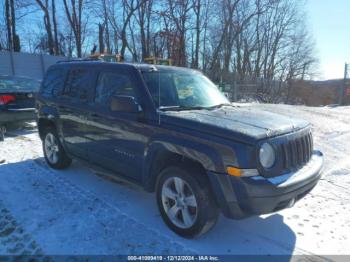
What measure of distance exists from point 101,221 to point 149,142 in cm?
114

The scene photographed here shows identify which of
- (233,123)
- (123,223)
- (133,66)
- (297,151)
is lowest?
(123,223)

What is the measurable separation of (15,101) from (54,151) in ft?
11.5

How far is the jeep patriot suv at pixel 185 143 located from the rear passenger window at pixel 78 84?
2 cm

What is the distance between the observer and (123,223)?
371cm

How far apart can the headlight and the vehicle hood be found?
0.34 feet

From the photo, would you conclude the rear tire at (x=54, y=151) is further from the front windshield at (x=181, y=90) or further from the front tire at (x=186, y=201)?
the front tire at (x=186, y=201)

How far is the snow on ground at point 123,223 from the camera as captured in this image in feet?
10.7

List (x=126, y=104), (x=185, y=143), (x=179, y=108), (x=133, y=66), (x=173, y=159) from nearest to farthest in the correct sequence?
(x=185, y=143) → (x=173, y=159) → (x=126, y=104) → (x=179, y=108) → (x=133, y=66)

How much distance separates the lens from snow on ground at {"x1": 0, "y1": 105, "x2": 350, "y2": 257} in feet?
10.7

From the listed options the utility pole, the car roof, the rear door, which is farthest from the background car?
the utility pole

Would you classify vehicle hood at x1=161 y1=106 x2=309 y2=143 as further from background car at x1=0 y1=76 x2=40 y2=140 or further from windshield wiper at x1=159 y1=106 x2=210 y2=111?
background car at x1=0 y1=76 x2=40 y2=140

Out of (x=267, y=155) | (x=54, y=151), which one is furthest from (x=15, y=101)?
(x=267, y=155)

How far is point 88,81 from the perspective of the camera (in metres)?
4.68

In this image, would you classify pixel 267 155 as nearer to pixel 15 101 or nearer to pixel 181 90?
pixel 181 90
